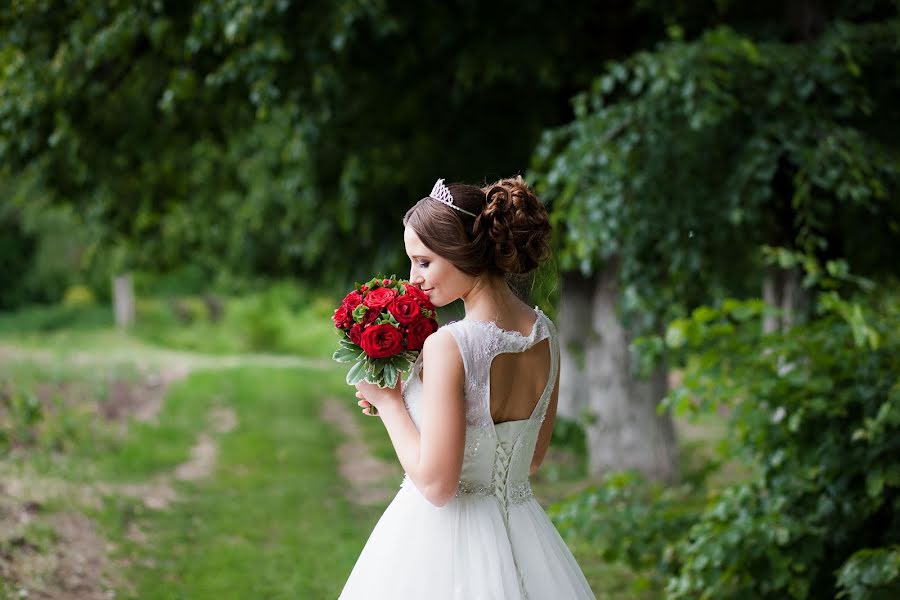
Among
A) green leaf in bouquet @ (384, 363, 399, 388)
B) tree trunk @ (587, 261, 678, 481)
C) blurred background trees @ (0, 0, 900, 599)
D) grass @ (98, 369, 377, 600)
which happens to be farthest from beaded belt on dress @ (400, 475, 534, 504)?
tree trunk @ (587, 261, 678, 481)

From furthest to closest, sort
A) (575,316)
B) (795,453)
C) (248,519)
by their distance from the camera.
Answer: (575,316)
(248,519)
(795,453)

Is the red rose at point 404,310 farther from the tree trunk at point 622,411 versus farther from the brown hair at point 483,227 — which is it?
the tree trunk at point 622,411

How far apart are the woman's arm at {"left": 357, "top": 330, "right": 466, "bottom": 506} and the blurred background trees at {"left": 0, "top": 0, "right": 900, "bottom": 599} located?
681mm

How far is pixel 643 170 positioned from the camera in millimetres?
6047

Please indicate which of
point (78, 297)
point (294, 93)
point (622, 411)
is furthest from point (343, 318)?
point (78, 297)

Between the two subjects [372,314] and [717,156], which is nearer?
[372,314]

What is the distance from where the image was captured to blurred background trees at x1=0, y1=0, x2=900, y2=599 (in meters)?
4.66

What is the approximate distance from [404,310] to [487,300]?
24 centimetres

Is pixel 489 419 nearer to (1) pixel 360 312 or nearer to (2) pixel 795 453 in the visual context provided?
(1) pixel 360 312

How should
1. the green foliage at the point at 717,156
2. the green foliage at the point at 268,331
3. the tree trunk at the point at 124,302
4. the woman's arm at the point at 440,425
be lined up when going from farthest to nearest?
the tree trunk at the point at 124,302 < the green foliage at the point at 268,331 < the green foliage at the point at 717,156 < the woman's arm at the point at 440,425

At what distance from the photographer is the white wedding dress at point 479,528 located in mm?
2768

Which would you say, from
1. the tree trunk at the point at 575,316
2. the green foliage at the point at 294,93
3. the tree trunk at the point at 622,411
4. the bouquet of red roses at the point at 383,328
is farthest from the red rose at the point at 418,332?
the tree trunk at the point at 575,316

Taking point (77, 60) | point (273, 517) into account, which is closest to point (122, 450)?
point (273, 517)

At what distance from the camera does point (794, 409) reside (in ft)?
15.3
